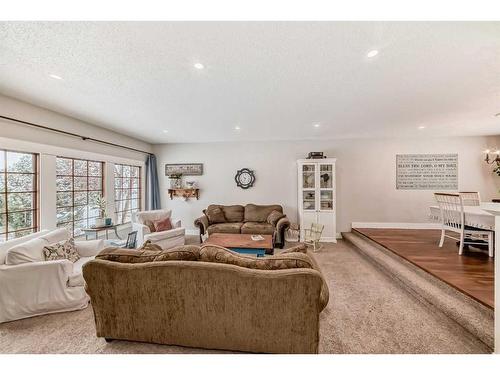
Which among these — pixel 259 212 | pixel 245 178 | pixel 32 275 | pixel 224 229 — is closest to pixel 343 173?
pixel 259 212

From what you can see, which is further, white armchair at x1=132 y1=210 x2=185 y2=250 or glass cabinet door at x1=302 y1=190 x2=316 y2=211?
glass cabinet door at x1=302 y1=190 x2=316 y2=211

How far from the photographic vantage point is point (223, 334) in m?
1.56

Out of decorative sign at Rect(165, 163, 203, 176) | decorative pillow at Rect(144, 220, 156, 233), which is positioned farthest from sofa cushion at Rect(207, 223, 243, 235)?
decorative sign at Rect(165, 163, 203, 176)

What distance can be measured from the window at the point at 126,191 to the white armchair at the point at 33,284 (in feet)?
8.03

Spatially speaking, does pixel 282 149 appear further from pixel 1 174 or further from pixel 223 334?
pixel 1 174

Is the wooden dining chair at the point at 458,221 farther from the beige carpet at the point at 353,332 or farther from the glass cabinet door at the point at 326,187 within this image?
the glass cabinet door at the point at 326,187

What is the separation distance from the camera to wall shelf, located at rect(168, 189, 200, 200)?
560 centimetres

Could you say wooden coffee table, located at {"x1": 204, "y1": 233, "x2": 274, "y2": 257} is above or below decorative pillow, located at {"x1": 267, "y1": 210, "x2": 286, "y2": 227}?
below

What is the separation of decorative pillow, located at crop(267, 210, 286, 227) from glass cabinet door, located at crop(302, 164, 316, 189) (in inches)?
36.7

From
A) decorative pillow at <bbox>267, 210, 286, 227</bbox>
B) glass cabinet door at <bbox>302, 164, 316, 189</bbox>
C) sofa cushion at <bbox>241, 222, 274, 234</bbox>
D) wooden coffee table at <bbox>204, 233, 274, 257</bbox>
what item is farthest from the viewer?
glass cabinet door at <bbox>302, 164, 316, 189</bbox>

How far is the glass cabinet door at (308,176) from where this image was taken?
504cm

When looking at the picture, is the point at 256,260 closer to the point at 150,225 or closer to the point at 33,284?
the point at 33,284

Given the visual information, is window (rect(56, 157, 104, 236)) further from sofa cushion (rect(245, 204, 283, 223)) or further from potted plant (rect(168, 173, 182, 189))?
sofa cushion (rect(245, 204, 283, 223))
